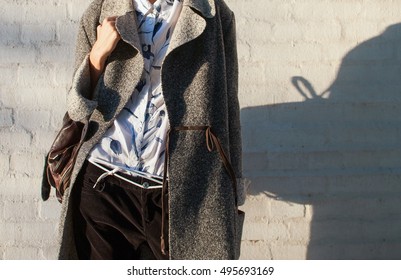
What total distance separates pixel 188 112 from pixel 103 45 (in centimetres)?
35

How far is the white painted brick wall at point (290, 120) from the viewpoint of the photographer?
10.1 ft

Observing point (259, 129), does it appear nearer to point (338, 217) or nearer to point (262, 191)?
point (262, 191)

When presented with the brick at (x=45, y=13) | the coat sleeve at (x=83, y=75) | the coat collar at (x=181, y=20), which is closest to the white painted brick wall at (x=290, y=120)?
the brick at (x=45, y=13)

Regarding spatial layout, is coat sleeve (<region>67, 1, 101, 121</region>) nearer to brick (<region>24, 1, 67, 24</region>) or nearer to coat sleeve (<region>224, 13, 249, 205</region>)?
coat sleeve (<region>224, 13, 249, 205</region>)

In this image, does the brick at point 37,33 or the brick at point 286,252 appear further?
the brick at point 286,252

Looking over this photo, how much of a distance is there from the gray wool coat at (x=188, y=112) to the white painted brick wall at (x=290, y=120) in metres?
0.91

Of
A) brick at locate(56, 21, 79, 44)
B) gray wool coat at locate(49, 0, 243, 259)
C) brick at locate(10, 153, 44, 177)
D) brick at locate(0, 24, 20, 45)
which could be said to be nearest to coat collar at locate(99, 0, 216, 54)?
gray wool coat at locate(49, 0, 243, 259)

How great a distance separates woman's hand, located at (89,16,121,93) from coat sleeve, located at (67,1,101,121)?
27mm

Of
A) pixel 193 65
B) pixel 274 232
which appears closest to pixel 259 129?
pixel 274 232

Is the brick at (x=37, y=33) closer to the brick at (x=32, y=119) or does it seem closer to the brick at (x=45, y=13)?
the brick at (x=45, y=13)

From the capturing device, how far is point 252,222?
3.20 meters

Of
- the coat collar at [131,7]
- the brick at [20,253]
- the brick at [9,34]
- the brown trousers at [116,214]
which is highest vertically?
the coat collar at [131,7]
